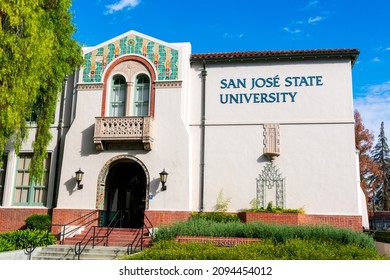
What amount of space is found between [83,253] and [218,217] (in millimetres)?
5449

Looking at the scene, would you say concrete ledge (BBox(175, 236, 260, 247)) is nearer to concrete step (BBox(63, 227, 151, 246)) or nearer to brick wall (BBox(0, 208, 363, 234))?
concrete step (BBox(63, 227, 151, 246))

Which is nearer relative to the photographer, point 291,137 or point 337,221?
point 337,221

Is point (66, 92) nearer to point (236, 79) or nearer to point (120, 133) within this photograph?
point (120, 133)

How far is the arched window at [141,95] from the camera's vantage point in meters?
17.8

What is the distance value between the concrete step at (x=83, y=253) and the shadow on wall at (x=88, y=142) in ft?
15.1

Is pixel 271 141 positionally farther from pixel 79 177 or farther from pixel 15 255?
pixel 15 255

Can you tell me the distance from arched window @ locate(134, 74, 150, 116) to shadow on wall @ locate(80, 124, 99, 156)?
207 cm

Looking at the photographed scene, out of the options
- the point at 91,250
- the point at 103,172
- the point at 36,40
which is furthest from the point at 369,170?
the point at 36,40

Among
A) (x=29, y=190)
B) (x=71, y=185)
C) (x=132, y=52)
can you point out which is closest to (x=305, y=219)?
(x=71, y=185)

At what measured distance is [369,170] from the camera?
1271 inches

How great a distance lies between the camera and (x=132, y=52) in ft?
59.4

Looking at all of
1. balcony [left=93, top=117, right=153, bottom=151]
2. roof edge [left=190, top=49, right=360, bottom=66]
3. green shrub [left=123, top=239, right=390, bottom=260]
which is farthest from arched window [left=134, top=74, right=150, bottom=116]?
green shrub [left=123, top=239, right=390, bottom=260]

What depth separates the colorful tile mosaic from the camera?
17.7 meters
